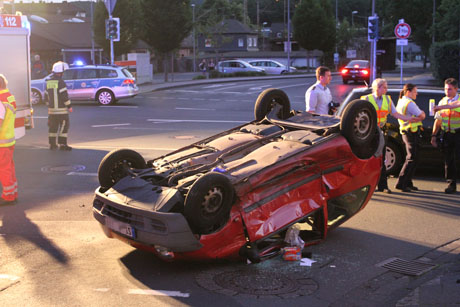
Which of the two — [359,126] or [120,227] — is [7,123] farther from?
[359,126]

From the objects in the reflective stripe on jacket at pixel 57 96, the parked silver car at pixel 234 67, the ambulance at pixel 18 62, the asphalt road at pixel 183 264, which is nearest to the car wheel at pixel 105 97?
the reflective stripe on jacket at pixel 57 96

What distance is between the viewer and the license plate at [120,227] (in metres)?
5.89

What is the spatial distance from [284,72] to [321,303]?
50630 millimetres

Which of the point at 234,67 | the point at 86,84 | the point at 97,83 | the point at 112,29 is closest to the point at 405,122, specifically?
the point at 97,83

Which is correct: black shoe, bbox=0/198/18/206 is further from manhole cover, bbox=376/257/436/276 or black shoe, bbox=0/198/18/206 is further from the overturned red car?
manhole cover, bbox=376/257/436/276

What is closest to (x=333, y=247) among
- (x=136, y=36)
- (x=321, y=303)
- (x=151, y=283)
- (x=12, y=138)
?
(x=321, y=303)

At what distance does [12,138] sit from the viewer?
9.02m

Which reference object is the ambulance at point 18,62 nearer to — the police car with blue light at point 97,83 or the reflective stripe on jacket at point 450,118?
the reflective stripe on jacket at point 450,118

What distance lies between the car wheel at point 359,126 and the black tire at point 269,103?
1.23 m

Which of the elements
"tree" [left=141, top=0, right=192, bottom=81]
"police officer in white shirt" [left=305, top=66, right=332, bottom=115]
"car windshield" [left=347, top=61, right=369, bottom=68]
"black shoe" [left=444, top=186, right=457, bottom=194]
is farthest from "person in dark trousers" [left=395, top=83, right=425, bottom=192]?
"tree" [left=141, top=0, right=192, bottom=81]

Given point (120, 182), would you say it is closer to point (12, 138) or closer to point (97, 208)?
point (97, 208)

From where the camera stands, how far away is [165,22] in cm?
4231

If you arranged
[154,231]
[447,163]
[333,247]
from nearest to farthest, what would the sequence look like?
[154,231] → [333,247] → [447,163]

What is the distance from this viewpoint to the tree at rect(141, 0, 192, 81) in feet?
139
